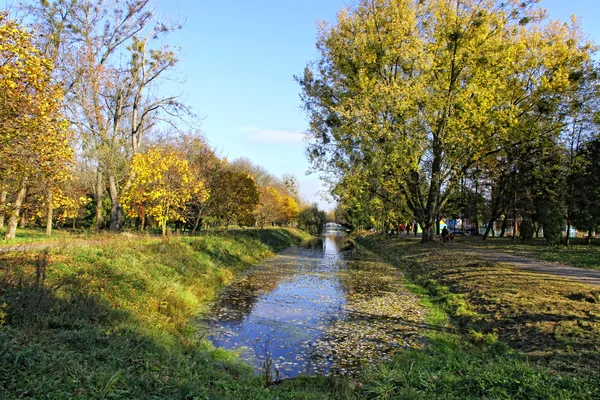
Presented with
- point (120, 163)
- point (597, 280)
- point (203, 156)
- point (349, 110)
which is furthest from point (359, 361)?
point (203, 156)

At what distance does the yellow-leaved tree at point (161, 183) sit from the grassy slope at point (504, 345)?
13977mm

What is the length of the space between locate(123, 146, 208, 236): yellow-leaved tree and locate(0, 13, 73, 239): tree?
10909 millimetres

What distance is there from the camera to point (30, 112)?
853 cm

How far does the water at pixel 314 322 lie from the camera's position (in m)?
8.77

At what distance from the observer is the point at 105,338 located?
670 cm

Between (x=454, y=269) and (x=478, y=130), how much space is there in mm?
10569

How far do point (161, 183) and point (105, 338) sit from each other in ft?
49.6

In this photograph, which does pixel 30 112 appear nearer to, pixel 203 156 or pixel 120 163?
pixel 120 163

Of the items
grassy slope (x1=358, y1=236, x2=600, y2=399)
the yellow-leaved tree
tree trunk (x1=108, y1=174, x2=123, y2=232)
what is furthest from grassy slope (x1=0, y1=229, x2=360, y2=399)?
tree trunk (x1=108, y1=174, x2=123, y2=232)

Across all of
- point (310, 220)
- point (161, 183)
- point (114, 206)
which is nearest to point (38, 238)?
point (161, 183)

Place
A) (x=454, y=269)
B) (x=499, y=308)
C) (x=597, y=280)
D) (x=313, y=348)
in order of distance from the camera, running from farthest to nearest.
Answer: (x=454, y=269) < (x=597, y=280) < (x=499, y=308) < (x=313, y=348)

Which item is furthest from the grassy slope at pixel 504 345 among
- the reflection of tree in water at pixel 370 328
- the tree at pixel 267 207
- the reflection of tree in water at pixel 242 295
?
the tree at pixel 267 207

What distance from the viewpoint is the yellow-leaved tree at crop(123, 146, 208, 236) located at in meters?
20.3

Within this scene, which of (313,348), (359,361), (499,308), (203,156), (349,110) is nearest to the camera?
(359,361)
